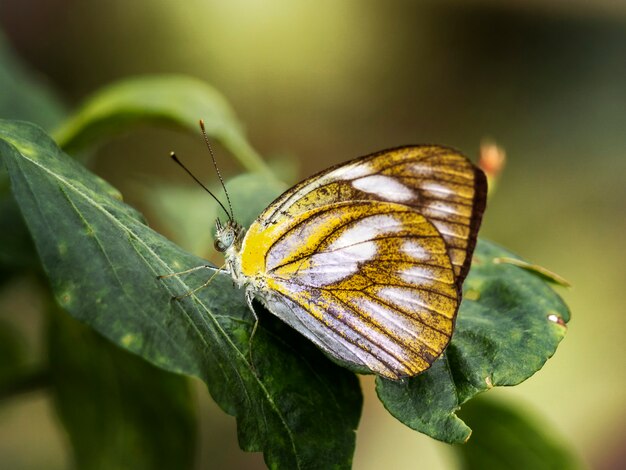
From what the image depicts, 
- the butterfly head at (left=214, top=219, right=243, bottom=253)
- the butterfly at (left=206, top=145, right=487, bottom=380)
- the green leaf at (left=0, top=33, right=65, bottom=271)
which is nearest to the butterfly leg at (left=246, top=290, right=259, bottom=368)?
the butterfly at (left=206, top=145, right=487, bottom=380)

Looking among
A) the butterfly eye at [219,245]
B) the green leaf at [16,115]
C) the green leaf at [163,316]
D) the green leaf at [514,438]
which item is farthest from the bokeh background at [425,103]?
the green leaf at [163,316]

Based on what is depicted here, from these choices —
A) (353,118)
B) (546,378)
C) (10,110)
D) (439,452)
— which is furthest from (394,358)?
(353,118)

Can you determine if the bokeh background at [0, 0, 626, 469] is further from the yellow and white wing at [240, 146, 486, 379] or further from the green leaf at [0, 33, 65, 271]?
the yellow and white wing at [240, 146, 486, 379]

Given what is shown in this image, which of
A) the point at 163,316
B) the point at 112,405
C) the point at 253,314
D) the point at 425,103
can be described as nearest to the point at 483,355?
the point at 253,314

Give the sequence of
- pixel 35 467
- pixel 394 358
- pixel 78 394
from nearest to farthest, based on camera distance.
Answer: pixel 394 358, pixel 78 394, pixel 35 467

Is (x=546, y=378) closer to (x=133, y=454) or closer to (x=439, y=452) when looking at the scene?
(x=439, y=452)
